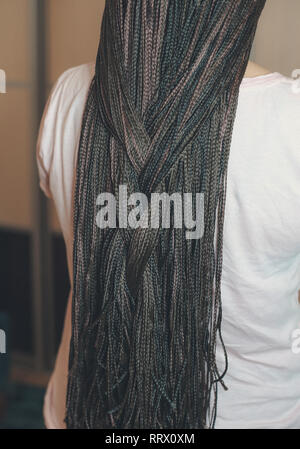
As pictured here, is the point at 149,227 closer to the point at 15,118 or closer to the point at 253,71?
the point at 253,71

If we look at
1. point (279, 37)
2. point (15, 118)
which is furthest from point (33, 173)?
point (279, 37)

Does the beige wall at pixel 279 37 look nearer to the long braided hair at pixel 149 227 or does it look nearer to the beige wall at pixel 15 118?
the beige wall at pixel 15 118

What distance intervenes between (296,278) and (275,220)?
0.42 ft

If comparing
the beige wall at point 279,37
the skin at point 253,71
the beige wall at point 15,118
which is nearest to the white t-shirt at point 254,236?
the skin at point 253,71

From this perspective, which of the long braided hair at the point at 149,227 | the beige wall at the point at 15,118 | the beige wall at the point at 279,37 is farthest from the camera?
the beige wall at the point at 15,118

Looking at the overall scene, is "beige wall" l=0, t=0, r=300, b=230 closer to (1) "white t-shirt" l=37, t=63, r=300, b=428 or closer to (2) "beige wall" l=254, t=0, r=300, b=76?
(2) "beige wall" l=254, t=0, r=300, b=76

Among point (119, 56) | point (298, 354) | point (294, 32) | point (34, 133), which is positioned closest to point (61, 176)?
point (119, 56)

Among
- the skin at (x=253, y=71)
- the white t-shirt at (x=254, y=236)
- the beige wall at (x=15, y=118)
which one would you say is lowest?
the white t-shirt at (x=254, y=236)

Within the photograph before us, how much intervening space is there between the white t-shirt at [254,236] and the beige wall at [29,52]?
1.03 meters

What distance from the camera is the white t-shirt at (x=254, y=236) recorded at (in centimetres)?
60

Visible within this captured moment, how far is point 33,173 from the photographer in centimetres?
193

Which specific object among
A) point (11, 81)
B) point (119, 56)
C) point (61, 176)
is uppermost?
point (11, 81)

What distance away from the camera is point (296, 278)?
710 mm
